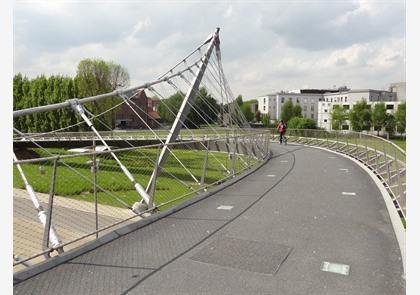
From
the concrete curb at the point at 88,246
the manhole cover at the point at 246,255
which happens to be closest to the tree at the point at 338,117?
the concrete curb at the point at 88,246

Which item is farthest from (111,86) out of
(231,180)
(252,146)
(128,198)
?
(231,180)

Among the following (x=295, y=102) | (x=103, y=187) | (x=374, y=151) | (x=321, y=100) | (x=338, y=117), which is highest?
(x=321, y=100)

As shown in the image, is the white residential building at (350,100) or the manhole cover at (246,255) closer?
the manhole cover at (246,255)

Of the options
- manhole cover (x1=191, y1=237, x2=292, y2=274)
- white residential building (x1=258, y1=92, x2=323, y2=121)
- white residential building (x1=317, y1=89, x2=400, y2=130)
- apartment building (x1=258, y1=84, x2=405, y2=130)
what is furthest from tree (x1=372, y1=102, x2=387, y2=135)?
manhole cover (x1=191, y1=237, x2=292, y2=274)

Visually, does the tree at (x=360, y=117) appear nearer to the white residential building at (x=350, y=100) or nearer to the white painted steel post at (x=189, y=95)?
the white residential building at (x=350, y=100)

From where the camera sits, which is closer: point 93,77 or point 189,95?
point 189,95

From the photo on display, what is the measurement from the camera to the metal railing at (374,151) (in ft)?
21.4

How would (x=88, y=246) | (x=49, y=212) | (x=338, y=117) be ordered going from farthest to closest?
(x=338, y=117) → (x=88, y=246) → (x=49, y=212)

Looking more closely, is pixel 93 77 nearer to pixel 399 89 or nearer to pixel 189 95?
pixel 189 95

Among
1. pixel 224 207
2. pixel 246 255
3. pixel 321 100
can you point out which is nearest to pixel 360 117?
pixel 321 100

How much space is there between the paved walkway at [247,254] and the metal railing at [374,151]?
54cm

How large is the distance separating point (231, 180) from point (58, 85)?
1876 inches

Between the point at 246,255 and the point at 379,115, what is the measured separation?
75556 millimetres

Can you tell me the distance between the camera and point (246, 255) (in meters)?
4.17
